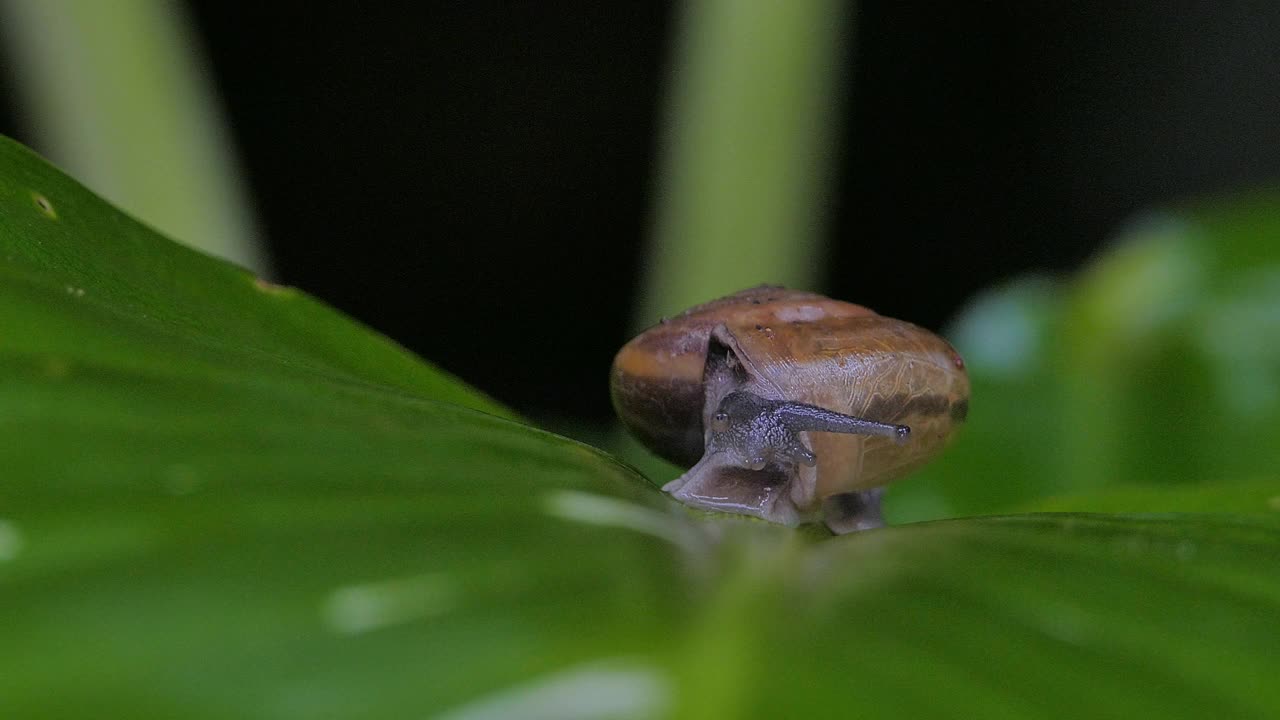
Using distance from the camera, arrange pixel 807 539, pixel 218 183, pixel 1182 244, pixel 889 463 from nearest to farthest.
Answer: pixel 807 539
pixel 889 463
pixel 1182 244
pixel 218 183

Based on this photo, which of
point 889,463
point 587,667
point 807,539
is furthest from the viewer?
point 889,463

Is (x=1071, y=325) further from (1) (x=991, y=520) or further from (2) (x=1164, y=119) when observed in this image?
(2) (x=1164, y=119)

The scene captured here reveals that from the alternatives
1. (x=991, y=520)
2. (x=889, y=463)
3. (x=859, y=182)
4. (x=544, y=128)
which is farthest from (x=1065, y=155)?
(x=991, y=520)

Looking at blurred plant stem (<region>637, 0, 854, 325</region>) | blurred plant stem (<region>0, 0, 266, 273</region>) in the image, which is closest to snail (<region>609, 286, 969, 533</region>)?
blurred plant stem (<region>637, 0, 854, 325</region>)

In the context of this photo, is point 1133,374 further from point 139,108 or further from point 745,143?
point 139,108

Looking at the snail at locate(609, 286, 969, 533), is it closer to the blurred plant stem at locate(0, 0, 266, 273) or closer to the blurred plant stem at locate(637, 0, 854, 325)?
the blurred plant stem at locate(637, 0, 854, 325)

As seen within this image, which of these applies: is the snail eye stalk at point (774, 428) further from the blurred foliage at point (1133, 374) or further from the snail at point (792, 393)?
the blurred foliage at point (1133, 374)
